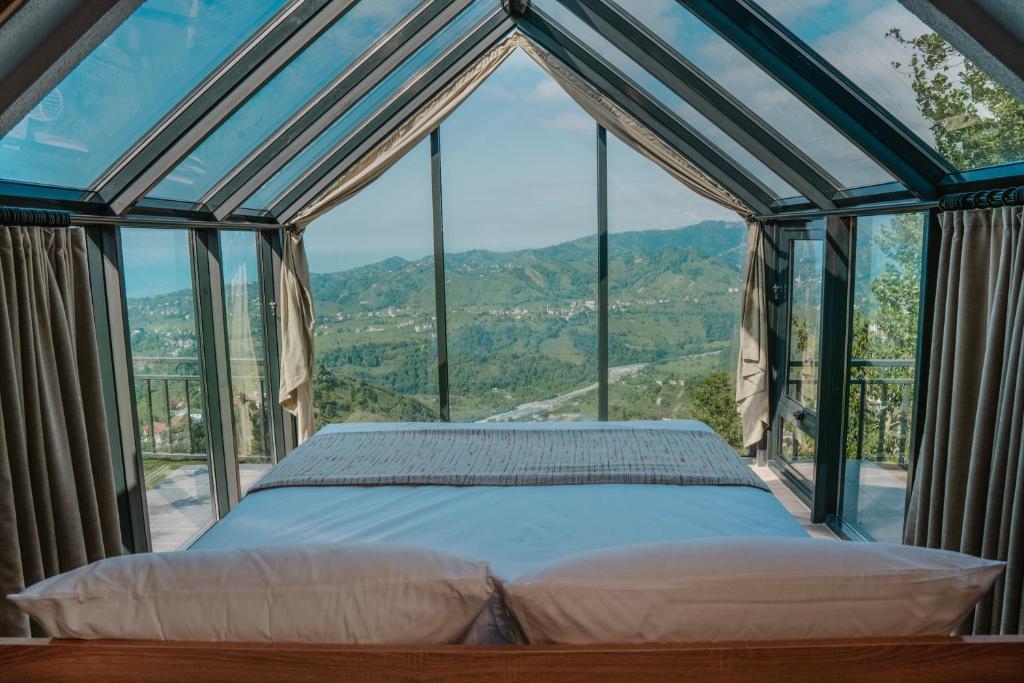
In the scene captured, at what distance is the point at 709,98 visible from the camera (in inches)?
133

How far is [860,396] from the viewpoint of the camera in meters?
3.66

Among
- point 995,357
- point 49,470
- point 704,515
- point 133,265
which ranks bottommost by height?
point 704,515

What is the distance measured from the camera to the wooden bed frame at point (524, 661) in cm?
126

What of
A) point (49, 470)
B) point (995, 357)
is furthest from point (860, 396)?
point (49, 470)

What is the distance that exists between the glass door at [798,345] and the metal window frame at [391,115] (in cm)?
229

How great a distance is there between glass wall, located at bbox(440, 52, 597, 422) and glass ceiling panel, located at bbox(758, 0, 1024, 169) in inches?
110

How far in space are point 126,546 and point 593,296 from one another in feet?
11.5

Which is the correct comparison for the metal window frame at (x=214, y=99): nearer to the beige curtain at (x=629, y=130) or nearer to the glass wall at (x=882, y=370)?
the beige curtain at (x=629, y=130)

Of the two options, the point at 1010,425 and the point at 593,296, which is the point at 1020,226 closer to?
the point at 1010,425

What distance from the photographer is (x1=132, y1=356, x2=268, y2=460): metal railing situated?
11.2 feet

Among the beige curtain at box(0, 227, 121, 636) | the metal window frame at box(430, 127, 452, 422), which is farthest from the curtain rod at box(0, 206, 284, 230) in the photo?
the metal window frame at box(430, 127, 452, 422)

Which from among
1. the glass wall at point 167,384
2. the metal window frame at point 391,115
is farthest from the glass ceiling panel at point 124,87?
the metal window frame at point 391,115

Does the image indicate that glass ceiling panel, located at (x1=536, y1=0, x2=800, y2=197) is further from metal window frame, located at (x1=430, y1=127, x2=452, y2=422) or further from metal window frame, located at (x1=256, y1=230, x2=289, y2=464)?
metal window frame, located at (x1=256, y1=230, x2=289, y2=464)

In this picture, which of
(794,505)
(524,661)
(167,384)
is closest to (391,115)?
(167,384)
